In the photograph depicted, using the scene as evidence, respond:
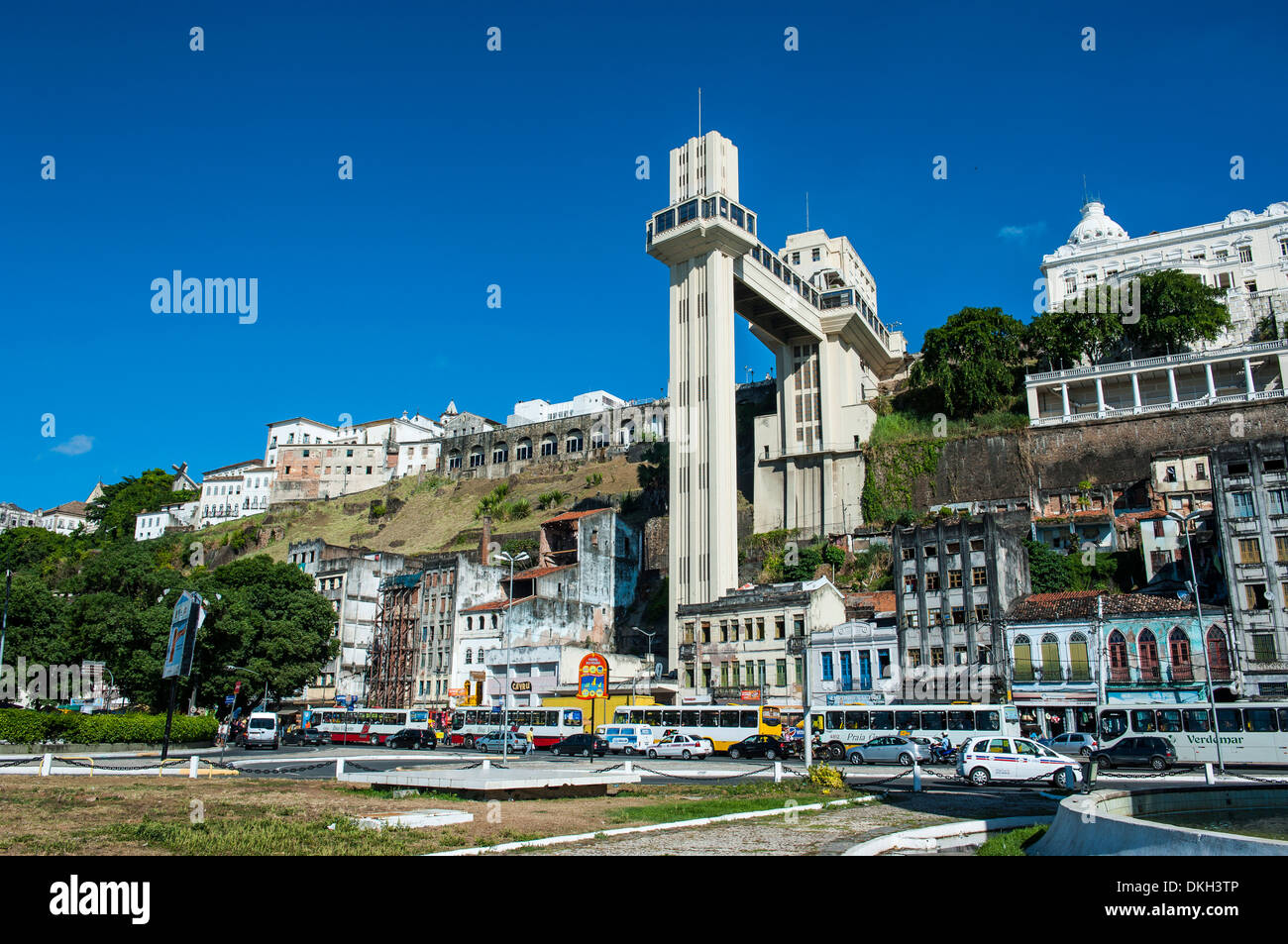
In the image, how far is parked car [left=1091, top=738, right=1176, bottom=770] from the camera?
1305 inches

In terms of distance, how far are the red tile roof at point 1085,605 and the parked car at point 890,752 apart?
52.8 feet

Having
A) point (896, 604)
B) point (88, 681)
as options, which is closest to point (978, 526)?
point (896, 604)

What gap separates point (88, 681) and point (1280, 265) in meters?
111

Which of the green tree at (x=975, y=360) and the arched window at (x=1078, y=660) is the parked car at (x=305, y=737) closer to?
the arched window at (x=1078, y=660)

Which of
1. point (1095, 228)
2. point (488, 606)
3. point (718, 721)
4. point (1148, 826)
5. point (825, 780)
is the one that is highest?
point (1095, 228)

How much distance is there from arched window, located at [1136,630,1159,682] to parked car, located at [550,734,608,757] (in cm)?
2760

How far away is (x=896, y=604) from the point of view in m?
57.3

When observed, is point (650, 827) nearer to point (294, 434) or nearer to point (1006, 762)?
point (1006, 762)

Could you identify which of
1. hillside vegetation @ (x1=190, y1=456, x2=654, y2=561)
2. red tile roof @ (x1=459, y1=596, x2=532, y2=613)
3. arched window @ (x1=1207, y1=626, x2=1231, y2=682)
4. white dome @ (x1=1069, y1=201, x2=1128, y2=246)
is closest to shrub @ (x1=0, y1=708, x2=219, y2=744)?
red tile roof @ (x1=459, y1=596, x2=532, y2=613)

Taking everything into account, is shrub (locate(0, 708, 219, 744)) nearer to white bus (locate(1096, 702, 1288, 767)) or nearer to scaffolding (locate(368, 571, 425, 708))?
scaffolding (locate(368, 571, 425, 708))

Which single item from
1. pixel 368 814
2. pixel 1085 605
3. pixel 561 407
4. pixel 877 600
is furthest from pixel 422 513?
pixel 368 814

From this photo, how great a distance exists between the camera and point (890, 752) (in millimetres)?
38469

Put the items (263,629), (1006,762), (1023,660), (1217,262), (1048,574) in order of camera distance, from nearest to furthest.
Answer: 1. (1006,762)
2. (1023,660)
3. (1048,574)
4. (263,629)
5. (1217,262)

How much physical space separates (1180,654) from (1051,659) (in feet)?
20.0
